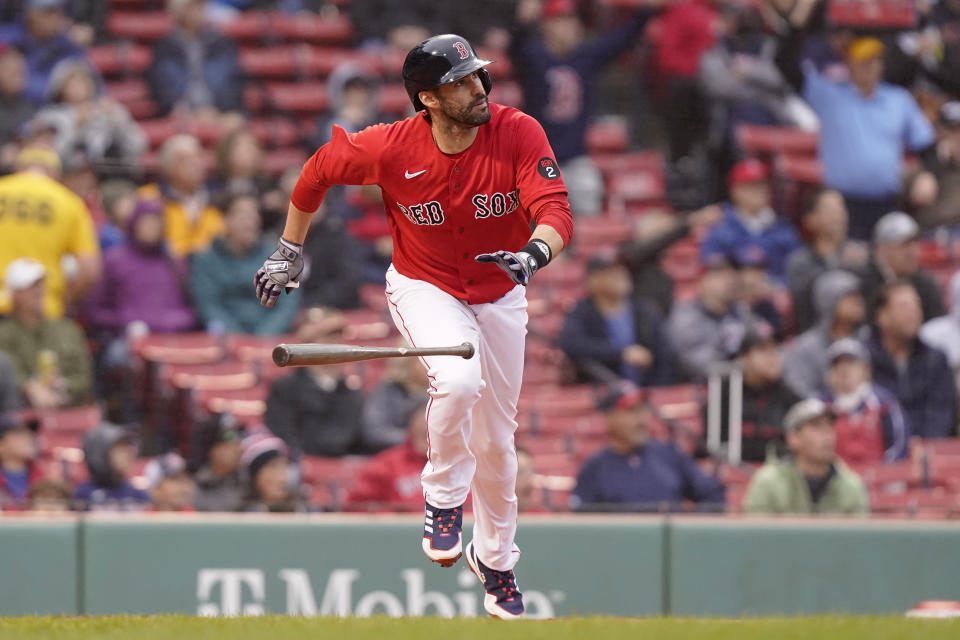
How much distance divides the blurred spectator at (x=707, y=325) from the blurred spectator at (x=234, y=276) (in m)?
2.33

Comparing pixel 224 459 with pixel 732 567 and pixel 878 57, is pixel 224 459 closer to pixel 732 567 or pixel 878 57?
pixel 732 567

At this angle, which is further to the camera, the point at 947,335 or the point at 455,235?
the point at 947,335

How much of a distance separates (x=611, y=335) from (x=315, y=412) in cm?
188

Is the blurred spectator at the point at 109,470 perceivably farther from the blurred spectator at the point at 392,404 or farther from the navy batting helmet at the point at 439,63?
the navy batting helmet at the point at 439,63

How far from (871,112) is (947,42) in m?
1.18

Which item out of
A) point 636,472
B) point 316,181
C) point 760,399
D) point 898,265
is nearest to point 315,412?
point 636,472

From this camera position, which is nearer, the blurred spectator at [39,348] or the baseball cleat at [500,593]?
the baseball cleat at [500,593]

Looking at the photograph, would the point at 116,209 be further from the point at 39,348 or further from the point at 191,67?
the point at 191,67

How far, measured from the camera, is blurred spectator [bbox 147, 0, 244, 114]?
10.1 metres

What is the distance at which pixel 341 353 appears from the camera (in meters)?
4.95

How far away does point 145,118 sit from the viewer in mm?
10086

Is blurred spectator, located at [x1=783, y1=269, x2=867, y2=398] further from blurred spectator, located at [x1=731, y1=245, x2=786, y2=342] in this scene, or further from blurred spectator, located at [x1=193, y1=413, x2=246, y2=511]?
blurred spectator, located at [x1=193, y1=413, x2=246, y2=511]

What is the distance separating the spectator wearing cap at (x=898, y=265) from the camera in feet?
29.3

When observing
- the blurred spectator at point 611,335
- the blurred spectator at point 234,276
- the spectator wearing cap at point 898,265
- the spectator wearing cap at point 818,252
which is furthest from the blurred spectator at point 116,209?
the spectator wearing cap at point 898,265
